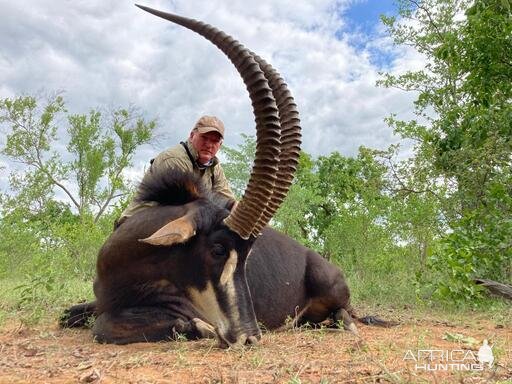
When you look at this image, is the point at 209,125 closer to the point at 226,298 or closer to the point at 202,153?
the point at 202,153

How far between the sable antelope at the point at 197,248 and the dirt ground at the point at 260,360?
22 centimetres

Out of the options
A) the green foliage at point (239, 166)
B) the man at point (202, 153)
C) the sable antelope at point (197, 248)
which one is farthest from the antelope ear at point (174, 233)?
the green foliage at point (239, 166)

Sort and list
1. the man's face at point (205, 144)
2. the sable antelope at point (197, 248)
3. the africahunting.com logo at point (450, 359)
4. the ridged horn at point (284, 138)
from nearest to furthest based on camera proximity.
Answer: the africahunting.com logo at point (450, 359)
the sable antelope at point (197, 248)
the ridged horn at point (284, 138)
the man's face at point (205, 144)

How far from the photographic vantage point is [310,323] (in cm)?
639

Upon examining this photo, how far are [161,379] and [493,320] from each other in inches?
187

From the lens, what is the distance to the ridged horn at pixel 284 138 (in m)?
5.14

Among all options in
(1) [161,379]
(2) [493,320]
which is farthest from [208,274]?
(2) [493,320]

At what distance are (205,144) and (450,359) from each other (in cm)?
362

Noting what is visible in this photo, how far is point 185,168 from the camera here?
19.4ft

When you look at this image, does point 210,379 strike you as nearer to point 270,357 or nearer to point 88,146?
point 270,357

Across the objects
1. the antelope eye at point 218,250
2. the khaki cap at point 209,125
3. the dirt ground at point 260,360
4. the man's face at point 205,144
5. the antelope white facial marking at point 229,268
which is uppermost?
the khaki cap at point 209,125

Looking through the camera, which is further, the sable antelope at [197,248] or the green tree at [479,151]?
the green tree at [479,151]

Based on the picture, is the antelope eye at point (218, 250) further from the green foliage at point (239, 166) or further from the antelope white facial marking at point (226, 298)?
the green foliage at point (239, 166)

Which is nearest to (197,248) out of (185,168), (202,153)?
(185,168)
